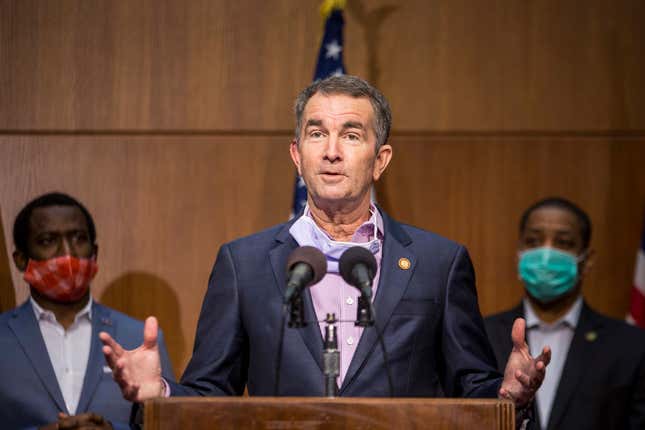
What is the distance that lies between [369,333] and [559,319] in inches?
84.6

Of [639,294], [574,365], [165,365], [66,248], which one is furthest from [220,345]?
[639,294]

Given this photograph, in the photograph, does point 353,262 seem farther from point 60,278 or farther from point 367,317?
point 60,278

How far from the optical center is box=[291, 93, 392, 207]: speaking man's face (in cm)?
287

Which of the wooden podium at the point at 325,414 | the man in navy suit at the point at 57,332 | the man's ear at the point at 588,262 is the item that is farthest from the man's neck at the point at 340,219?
the man's ear at the point at 588,262

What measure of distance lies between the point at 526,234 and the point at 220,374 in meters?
2.35

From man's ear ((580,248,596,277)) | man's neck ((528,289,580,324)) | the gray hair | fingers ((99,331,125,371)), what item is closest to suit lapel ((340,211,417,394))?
the gray hair

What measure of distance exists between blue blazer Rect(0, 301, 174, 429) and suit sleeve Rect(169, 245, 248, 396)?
1.21 meters

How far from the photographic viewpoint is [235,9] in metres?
5.14

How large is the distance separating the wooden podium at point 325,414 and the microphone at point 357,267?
0.29 m

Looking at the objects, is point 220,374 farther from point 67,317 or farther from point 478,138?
point 478,138

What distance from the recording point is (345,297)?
283 cm

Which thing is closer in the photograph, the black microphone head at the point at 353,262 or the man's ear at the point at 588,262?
the black microphone head at the point at 353,262

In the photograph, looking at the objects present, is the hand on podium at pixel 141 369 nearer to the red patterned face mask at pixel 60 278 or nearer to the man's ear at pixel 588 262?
the red patterned face mask at pixel 60 278

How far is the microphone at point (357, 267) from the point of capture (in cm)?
225
